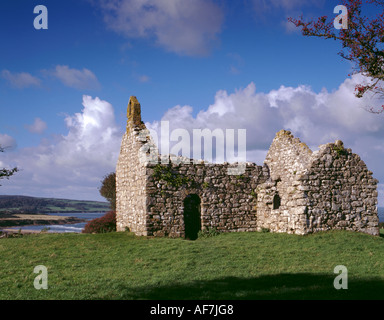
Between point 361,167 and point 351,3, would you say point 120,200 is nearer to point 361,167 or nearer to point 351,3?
point 361,167

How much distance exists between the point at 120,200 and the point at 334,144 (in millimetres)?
12324

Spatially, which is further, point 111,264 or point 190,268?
point 111,264

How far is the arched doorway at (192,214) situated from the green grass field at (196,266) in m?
1.62

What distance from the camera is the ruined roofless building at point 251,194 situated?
58.3 feet

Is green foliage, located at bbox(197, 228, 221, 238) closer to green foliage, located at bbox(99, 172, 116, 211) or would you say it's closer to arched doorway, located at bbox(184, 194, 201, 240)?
arched doorway, located at bbox(184, 194, 201, 240)

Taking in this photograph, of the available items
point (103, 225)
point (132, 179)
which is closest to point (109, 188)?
point (103, 225)

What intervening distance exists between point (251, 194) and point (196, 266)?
842 cm

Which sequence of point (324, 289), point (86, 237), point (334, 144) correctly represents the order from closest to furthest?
point (324, 289)
point (86, 237)
point (334, 144)

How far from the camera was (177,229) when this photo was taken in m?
18.0

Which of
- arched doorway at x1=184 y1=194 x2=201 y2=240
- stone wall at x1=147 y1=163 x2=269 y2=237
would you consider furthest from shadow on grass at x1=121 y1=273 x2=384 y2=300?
arched doorway at x1=184 y1=194 x2=201 y2=240

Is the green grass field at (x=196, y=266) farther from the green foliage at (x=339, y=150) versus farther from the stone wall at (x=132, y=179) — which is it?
the green foliage at (x=339, y=150)

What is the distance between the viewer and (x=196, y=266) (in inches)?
489

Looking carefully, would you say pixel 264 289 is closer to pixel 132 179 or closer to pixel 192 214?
pixel 192 214
